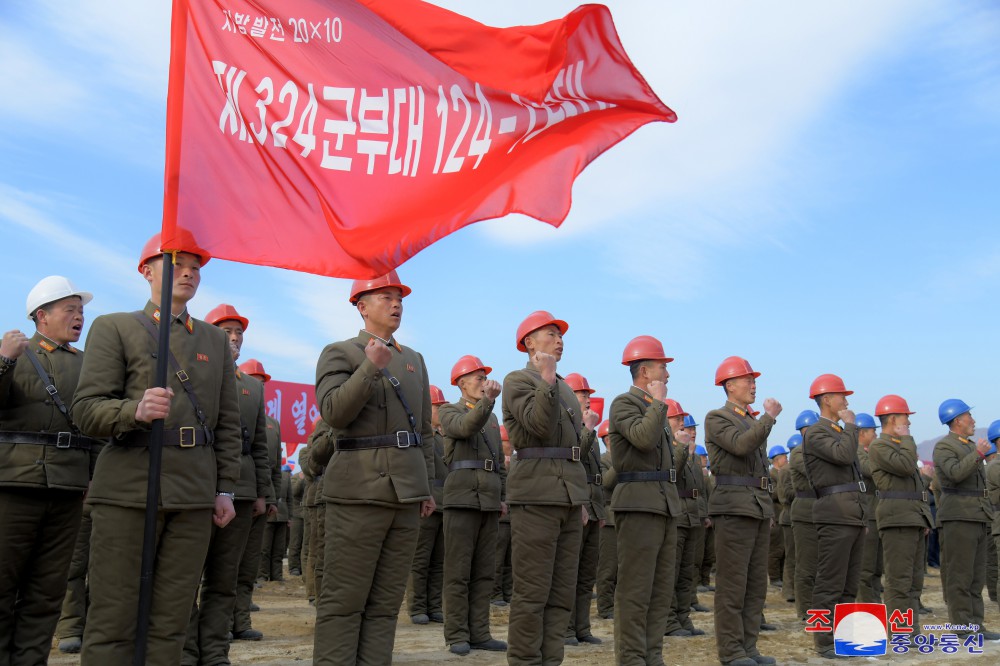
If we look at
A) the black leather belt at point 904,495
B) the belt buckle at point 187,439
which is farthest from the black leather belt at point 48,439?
the black leather belt at point 904,495

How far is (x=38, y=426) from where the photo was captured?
6.08 meters

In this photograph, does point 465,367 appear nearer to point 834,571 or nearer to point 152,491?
point 834,571

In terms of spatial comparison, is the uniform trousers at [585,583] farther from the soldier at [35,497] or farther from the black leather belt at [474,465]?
the soldier at [35,497]

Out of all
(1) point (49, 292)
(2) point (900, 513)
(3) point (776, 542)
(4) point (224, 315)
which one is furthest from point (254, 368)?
(3) point (776, 542)

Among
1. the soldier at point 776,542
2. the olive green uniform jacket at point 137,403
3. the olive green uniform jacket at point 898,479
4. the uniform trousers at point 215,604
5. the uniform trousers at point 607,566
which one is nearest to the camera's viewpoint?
the olive green uniform jacket at point 137,403

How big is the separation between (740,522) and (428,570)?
15.5 ft

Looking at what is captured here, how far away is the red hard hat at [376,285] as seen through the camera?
6.17m

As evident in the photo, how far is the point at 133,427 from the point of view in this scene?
4.59 metres

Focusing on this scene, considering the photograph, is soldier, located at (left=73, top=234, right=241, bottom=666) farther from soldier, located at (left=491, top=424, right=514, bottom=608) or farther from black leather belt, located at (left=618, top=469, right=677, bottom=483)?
soldier, located at (left=491, top=424, right=514, bottom=608)

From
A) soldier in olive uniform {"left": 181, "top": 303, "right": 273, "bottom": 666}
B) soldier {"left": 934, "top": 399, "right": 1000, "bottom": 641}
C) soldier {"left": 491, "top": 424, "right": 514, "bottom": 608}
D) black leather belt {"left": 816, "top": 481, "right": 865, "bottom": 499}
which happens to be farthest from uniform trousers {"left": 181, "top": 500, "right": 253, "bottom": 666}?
soldier {"left": 934, "top": 399, "right": 1000, "bottom": 641}

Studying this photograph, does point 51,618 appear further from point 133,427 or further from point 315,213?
point 315,213

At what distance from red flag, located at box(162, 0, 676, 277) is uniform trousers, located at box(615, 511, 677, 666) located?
3.66 m

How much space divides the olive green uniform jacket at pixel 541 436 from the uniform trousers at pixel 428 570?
443 centimetres

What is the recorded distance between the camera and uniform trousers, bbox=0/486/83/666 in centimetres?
585
